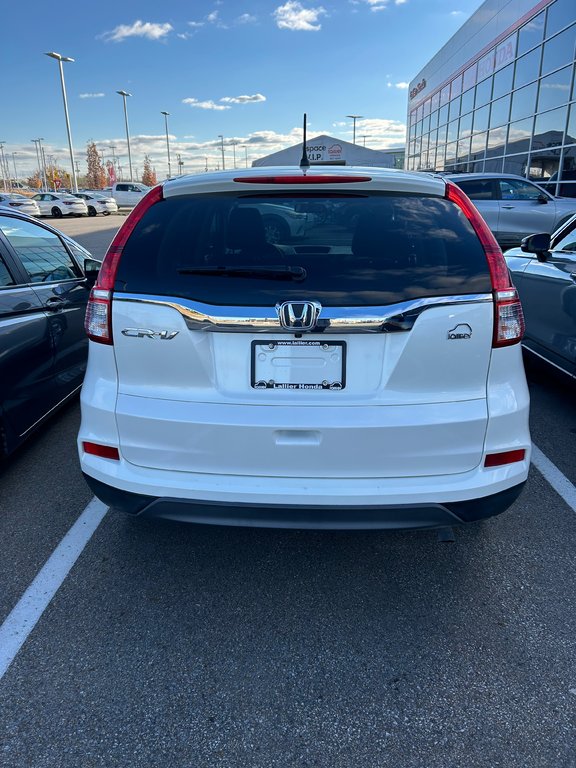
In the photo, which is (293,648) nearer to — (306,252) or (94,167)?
(306,252)

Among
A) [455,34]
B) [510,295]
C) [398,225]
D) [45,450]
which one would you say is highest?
[455,34]

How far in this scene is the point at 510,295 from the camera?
231cm

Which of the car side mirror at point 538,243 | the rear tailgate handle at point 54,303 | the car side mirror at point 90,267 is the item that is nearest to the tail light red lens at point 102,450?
the rear tailgate handle at point 54,303

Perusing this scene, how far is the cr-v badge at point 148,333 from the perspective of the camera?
2.23m

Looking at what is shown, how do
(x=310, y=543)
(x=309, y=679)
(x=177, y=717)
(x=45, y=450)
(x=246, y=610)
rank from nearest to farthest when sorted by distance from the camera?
(x=177, y=717) → (x=309, y=679) → (x=246, y=610) → (x=310, y=543) → (x=45, y=450)

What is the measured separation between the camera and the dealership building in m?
15.9

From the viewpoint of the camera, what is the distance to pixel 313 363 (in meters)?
2.20

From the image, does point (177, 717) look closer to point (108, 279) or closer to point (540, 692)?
point (540, 692)

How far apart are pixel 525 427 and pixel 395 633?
1.01 m

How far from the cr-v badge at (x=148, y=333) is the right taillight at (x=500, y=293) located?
125 centimetres

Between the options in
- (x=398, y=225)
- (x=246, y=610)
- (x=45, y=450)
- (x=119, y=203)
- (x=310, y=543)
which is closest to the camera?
(x=398, y=225)

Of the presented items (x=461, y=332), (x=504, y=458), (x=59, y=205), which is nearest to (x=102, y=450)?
(x=461, y=332)

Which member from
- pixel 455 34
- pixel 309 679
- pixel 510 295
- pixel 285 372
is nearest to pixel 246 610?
pixel 309 679

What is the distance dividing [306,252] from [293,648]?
1596 mm
